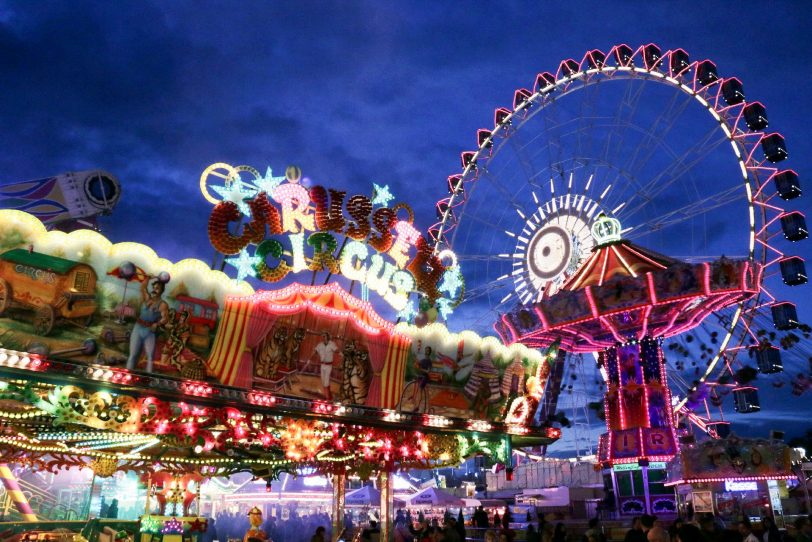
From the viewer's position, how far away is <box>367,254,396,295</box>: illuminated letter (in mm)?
14766

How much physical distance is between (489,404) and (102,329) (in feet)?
31.5

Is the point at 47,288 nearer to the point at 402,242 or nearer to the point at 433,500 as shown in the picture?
the point at 402,242

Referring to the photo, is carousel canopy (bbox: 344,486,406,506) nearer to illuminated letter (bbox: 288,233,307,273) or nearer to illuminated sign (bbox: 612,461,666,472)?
illuminated sign (bbox: 612,461,666,472)

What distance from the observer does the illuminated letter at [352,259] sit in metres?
14.2

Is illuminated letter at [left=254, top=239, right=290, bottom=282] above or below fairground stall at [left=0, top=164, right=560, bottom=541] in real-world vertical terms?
above

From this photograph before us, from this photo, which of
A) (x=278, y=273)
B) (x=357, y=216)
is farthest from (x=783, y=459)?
(x=278, y=273)

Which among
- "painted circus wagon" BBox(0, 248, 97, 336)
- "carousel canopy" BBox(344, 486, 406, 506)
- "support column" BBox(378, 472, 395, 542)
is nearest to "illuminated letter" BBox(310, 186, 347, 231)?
"painted circus wagon" BBox(0, 248, 97, 336)

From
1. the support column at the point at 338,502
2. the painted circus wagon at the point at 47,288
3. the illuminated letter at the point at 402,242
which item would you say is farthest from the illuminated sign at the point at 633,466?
the painted circus wagon at the point at 47,288

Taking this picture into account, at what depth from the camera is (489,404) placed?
648 inches

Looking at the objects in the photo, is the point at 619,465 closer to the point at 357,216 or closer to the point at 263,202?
the point at 357,216

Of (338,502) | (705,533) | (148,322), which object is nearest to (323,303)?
(148,322)

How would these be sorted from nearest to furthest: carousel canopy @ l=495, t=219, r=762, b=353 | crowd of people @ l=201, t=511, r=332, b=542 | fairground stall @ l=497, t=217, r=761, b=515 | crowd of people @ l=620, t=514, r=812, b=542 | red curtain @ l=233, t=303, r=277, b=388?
crowd of people @ l=620, t=514, r=812, b=542, red curtain @ l=233, t=303, r=277, b=388, carousel canopy @ l=495, t=219, r=762, b=353, fairground stall @ l=497, t=217, r=761, b=515, crowd of people @ l=201, t=511, r=332, b=542

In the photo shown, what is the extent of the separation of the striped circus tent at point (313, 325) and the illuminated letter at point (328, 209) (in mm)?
1286

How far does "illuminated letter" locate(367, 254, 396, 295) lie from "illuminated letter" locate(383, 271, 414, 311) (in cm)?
14
